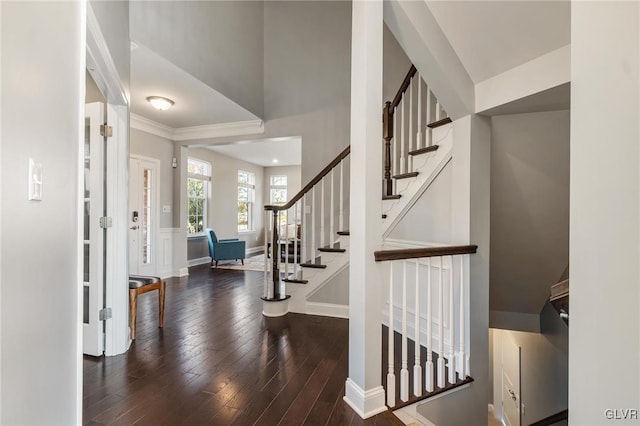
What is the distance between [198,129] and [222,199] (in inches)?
110

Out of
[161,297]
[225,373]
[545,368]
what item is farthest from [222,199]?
[545,368]

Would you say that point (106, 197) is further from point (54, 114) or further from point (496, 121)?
point (496, 121)

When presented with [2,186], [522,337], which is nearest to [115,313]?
[2,186]

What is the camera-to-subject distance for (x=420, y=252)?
1.93 metres

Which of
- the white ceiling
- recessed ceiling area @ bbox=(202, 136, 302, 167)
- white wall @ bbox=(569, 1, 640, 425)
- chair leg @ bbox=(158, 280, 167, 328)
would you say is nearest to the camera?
white wall @ bbox=(569, 1, 640, 425)

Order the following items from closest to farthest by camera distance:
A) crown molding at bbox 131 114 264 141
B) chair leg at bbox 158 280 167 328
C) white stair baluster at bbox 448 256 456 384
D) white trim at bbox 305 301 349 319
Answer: white stair baluster at bbox 448 256 456 384
chair leg at bbox 158 280 167 328
white trim at bbox 305 301 349 319
crown molding at bbox 131 114 264 141

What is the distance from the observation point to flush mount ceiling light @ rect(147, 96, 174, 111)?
391 centimetres

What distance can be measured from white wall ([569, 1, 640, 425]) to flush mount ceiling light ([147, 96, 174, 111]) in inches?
167

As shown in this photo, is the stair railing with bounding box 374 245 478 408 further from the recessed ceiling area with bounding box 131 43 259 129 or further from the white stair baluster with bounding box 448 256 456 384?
the recessed ceiling area with bounding box 131 43 259 129

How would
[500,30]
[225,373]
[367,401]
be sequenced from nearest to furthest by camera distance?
[367,401] → [500,30] → [225,373]

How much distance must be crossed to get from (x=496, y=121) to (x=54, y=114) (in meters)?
2.55

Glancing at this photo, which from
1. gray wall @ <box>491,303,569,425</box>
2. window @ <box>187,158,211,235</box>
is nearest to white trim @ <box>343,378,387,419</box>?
gray wall @ <box>491,303,569,425</box>

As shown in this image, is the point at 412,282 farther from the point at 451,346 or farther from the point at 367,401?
the point at 367,401

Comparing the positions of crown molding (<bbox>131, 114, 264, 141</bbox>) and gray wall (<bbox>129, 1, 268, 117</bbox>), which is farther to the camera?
crown molding (<bbox>131, 114, 264, 141</bbox>)
